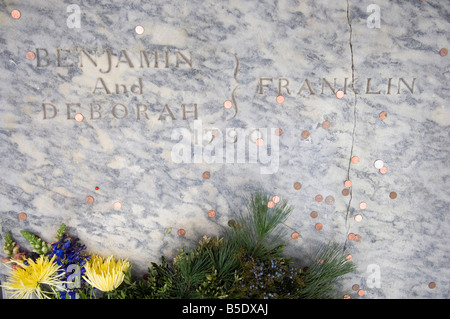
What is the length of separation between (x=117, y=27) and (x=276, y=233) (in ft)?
5.03

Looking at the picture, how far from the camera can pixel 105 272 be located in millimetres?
1696

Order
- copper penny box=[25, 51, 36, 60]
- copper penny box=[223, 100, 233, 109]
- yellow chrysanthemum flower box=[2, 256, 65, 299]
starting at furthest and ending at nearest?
copper penny box=[223, 100, 233, 109] → copper penny box=[25, 51, 36, 60] → yellow chrysanthemum flower box=[2, 256, 65, 299]

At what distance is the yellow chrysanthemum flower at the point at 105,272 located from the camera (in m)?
1.62

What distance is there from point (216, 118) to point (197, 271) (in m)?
0.87

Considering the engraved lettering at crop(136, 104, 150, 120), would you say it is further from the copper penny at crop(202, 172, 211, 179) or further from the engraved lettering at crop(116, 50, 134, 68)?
the copper penny at crop(202, 172, 211, 179)

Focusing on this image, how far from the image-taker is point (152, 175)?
186 cm

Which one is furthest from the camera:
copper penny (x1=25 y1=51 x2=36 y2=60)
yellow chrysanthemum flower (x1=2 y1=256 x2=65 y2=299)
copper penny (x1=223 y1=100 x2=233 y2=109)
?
copper penny (x1=223 y1=100 x2=233 y2=109)


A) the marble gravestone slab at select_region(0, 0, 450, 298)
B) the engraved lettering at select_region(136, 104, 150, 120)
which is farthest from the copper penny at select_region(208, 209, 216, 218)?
the engraved lettering at select_region(136, 104, 150, 120)

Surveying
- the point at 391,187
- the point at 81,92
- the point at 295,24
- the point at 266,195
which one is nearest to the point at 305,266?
the point at 266,195

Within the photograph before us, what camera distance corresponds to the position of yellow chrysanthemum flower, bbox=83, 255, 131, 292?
63.7 inches

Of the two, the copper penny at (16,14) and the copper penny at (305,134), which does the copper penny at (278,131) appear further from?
the copper penny at (16,14)

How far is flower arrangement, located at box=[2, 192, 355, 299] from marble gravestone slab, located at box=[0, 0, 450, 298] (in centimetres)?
13

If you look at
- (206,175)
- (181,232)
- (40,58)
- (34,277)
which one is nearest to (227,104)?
(206,175)
